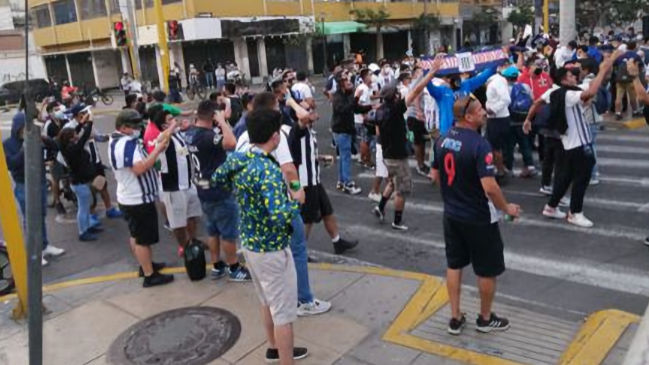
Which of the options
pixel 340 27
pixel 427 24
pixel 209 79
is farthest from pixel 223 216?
pixel 427 24

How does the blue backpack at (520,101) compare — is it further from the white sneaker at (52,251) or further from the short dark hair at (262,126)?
the white sneaker at (52,251)

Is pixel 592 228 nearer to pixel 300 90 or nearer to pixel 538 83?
pixel 538 83

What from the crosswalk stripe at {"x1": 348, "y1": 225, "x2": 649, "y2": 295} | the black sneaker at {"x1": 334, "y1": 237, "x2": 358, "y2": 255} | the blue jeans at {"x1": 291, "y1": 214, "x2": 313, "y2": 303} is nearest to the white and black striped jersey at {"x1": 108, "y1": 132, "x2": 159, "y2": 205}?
the blue jeans at {"x1": 291, "y1": 214, "x2": 313, "y2": 303}

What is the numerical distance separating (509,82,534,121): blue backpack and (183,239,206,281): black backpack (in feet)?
18.7

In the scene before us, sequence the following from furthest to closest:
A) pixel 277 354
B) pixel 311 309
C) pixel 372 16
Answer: pixel 372 16
pixel 311 309
pixel 277 354

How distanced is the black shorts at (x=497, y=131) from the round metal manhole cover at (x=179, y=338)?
550 cm

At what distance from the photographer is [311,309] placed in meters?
5.21

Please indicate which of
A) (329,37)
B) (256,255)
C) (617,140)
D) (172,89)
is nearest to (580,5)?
(329,37)

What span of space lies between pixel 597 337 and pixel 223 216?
3500mm

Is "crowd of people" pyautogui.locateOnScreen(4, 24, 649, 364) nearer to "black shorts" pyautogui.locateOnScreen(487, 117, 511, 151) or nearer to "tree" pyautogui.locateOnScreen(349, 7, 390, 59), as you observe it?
"black shorts" pyautogui.locateOnScreen(487, 117, 511, 151)

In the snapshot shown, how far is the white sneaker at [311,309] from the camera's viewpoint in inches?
205

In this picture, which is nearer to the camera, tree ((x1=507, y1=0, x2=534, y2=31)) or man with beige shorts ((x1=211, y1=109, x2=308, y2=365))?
man with beige shorts ((x1=211, y1=109, x2=308, y2=365))

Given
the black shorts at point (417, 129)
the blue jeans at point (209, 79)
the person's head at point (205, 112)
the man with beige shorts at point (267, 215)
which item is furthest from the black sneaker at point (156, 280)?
the blue jeans at point (209, 79)

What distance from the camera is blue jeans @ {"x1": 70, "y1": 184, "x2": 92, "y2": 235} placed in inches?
324
